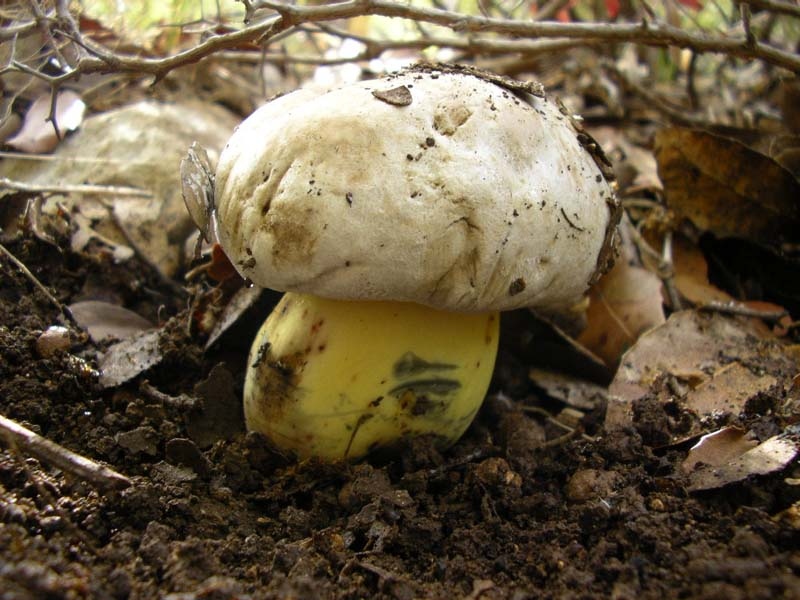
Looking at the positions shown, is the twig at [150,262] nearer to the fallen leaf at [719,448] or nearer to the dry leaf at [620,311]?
the dry leaf at [620,311]

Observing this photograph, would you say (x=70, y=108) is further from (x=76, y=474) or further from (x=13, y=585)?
(x=13, y=585)

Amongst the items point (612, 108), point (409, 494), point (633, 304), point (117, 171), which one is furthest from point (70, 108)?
point (612, 108)

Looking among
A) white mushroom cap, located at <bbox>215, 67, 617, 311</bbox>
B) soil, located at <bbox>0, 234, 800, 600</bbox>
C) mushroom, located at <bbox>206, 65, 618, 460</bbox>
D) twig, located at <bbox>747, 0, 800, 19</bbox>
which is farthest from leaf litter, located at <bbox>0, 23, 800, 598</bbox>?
twig, located at <bbox>747, 0, 800, 19</bbox>

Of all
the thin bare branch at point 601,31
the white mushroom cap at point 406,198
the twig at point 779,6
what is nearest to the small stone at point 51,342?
the white mushroom cap at point 406,198

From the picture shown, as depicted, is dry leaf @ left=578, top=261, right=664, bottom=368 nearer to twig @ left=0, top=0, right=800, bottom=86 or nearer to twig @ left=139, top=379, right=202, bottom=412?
twig @ left=0, top=0, right=800, bottom=86

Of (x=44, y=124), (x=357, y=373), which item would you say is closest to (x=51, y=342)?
(x=357, y=373)

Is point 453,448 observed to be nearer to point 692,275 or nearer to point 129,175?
point 692,275
